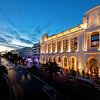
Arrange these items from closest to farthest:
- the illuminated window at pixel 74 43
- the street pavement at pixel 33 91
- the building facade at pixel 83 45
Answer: the street pavement at pixel 33 91, the building facade at pixel 83 45, the illuminated window at pixel 74 43

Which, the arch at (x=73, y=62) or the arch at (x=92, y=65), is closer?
the arch at (x=92, y=65)

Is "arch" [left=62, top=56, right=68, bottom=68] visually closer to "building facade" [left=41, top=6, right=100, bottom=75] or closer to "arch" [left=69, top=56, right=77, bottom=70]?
"building facade" [left=41, top=6, right=100, bottom=75]

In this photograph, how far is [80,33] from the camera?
49.6m

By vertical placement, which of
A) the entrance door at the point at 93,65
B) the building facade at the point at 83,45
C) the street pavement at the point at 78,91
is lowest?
the street pavement at the point at 78,91

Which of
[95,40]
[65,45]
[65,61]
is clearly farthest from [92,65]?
[65,45]

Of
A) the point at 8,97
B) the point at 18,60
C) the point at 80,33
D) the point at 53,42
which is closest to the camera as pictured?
the point at 8,97

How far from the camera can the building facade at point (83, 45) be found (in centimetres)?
4416

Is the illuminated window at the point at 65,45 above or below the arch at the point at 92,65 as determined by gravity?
above

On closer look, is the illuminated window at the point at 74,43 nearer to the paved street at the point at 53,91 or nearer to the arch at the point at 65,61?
the arch at the point at 65,61

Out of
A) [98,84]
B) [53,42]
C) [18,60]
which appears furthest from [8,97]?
[18,60]

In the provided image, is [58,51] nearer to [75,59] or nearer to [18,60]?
[75,59]

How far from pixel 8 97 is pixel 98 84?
1772 cm

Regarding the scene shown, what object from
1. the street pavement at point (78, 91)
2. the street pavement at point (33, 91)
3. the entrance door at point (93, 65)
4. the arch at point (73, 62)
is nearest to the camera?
the street pavement at point (33, 91)

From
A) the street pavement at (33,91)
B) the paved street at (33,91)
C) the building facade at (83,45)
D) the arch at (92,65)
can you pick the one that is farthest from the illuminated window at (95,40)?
the paved street at (33,91)
